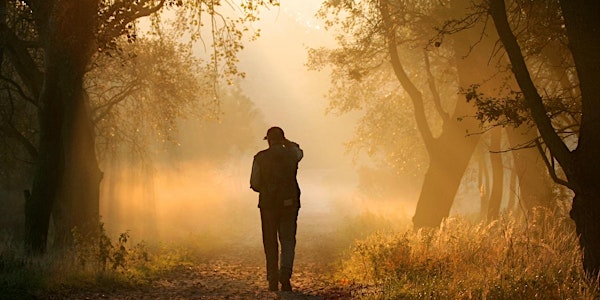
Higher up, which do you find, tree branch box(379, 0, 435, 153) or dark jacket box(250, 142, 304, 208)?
tree branch box(379, 0, 435, 153)

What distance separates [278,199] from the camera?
8.52m

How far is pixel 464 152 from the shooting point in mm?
13617

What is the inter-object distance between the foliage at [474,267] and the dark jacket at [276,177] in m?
1.73

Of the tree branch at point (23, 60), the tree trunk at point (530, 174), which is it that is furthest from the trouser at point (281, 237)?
the tree trunk at point (530, 174)

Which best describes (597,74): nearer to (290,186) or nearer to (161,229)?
(290,186)

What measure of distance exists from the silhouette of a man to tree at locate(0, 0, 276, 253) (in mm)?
3176

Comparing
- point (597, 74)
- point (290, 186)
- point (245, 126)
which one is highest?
point (245, 126)

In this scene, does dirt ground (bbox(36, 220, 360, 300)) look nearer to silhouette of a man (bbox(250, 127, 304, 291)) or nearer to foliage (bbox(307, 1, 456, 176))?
silhouette of a man (bbox(250, 127, 304, 291))

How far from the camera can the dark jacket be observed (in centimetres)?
853

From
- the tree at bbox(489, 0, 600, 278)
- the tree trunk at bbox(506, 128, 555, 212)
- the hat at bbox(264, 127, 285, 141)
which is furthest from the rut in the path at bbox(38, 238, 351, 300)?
the tree trunk at bbox(506, 128, 555, 212)

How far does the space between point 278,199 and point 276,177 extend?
0.34m

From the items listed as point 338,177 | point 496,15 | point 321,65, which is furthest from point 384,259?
point 338,177

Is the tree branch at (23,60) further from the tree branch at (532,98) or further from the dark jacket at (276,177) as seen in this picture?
the tree branch at (532,98)

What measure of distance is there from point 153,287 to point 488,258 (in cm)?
544
